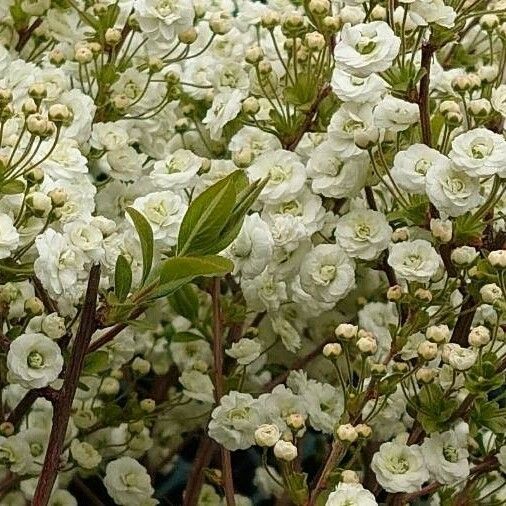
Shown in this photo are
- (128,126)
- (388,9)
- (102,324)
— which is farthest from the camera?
(128,126)

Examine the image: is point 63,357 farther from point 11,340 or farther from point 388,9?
Answer: point 388,9

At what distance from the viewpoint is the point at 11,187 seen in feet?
2.11

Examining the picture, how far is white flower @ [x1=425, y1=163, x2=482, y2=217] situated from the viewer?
66cm

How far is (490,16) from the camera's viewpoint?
81 cm

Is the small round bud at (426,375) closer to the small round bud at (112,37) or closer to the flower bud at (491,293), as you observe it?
the flower bud at (491,293)

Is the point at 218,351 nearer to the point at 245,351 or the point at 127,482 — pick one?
the point at 245,351

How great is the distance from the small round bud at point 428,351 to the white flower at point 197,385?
0.20 metres

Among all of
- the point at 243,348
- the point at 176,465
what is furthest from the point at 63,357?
the point at 176,465

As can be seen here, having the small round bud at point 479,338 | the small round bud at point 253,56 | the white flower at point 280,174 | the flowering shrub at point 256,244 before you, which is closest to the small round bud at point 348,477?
the flowering shrub at point 256,244

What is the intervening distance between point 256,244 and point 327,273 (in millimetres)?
69

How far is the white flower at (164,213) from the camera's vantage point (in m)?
0.67

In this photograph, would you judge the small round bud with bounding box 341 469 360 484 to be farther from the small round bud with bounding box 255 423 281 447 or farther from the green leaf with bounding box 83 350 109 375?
the green leaf with bounding box 83 350 109 375

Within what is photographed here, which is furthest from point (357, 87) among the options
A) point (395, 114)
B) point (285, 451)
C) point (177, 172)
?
point (285, 451)

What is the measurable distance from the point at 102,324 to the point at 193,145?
31cm
